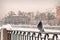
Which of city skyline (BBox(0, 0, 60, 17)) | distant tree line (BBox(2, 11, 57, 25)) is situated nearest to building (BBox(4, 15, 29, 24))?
distant tree line (BBox(2, 11, 57, 25))

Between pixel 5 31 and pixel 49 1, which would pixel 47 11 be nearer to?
pixel 49 1

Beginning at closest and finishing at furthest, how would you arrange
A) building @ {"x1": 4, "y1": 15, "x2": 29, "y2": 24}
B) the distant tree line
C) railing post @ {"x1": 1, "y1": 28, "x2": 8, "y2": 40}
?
railing post @ {"x1": 1, "y1": 28, "x2": 8, "y2": 40}, the distant tree line, building @ {"x1": 4, "y1": 15, "x2": 29, "y2": 24}

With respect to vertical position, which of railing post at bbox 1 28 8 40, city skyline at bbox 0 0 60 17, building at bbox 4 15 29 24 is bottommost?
building at bbox 4 15 29 24

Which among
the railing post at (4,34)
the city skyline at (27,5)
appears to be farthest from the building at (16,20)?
the railing post at (4,34)

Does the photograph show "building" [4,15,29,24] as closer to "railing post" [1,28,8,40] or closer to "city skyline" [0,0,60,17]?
"city skyline" [0,0,60,17]

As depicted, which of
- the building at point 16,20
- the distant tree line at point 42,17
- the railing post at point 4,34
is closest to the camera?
the railing post at point 4,34

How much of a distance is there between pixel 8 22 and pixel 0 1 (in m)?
0.76

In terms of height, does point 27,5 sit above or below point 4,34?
above

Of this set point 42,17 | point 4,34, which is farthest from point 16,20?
point 4,34

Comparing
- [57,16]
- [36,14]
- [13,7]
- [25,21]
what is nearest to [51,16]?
[57,16]

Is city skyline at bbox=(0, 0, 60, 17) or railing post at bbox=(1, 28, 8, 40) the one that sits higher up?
city skyline at bbox=(0, 0, 60, 17)

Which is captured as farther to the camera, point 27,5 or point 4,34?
point 27,5

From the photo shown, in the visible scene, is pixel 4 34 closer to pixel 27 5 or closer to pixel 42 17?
pixel 42 17

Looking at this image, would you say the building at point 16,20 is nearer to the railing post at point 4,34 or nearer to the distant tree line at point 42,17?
the distant tree line at point 42,17
